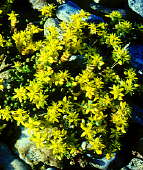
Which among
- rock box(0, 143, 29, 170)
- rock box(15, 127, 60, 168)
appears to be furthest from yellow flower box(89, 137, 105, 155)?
rock box(0, 143, 29, 170)

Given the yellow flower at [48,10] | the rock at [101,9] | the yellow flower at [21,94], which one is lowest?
the yellow flower at [21,94]

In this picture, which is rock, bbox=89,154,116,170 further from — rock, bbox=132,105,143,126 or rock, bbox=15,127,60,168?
rock, bbox=132,105,143,126

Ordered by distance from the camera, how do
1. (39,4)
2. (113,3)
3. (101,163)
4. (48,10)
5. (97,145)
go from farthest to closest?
1. (113,3)
2. (39,4)
3. (48,10)
4. (101,163)
5. (97,145)

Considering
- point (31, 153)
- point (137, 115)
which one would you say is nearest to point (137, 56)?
point (137, 115)

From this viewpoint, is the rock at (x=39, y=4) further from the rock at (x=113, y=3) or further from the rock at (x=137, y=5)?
the rock at (x=137, y=5)

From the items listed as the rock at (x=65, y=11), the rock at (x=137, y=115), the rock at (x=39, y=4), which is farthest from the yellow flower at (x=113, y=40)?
the rock at (x=39, y=4)

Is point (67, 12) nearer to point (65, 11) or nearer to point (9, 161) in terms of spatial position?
point (65, 11)

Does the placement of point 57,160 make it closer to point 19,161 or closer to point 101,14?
point 19,161
